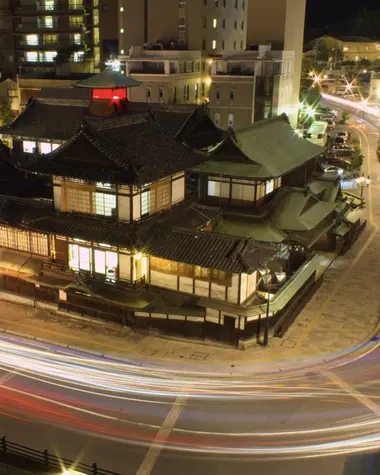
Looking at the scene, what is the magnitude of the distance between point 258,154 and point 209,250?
11984mm

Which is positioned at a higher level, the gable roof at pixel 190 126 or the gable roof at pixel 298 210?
the gable roof at pixel 190 126

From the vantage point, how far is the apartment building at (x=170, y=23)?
274ft

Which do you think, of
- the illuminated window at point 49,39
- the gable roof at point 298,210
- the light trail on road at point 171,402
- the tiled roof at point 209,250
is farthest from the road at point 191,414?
the illuminated window at point 49,39

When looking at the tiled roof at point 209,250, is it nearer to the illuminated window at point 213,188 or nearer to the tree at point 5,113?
the illuminated window at point 213,188

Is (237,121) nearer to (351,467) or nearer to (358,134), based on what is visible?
(358,134)

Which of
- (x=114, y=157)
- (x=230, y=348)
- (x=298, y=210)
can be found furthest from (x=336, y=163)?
(x=230, y=348)

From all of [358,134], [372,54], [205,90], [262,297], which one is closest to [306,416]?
[262,297]

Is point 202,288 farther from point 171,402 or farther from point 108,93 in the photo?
point 108,93

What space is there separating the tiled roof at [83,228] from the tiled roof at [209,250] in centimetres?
149

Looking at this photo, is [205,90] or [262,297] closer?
[262,297]

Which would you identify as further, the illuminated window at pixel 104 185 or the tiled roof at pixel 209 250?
the illuminated window at pixel 104 185

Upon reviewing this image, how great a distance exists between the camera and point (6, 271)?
33406 mm

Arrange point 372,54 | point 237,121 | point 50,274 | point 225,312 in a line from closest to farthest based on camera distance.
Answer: point 225,312 < point 50,274 < point 237,121 < point 372,54

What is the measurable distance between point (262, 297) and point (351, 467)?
36.7ft
